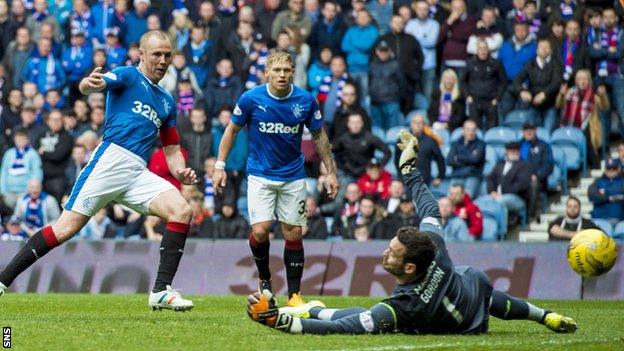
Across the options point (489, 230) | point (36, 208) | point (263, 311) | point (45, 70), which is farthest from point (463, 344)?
point (45, 70)

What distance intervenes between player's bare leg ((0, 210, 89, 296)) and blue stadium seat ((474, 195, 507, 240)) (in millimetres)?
10793

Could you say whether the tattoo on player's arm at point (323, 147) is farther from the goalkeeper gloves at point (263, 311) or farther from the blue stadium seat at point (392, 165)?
the blue stadium seat at point (392, 165)

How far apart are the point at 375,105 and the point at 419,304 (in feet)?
48.5

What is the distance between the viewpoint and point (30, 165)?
2564cm

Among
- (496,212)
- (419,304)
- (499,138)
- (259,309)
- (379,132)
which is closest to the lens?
(259,309)

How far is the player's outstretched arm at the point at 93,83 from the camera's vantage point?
41.9 feet

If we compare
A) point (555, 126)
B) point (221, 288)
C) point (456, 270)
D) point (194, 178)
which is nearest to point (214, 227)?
point (221, 288)

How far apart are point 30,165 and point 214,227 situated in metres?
4.18

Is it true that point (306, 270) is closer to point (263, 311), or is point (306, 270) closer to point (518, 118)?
point (518, 118)

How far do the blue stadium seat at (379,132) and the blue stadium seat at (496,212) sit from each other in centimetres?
299

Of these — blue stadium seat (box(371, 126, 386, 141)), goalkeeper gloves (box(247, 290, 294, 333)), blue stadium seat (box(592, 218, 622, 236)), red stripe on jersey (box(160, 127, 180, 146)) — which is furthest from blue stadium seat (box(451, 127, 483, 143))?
goalkeeper gloves (box(247, 290, 294, 333))

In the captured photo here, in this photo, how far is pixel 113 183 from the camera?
1344 centimetres

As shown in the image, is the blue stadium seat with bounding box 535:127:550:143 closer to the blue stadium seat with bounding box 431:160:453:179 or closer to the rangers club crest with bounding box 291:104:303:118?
the blue stadium seat with bounding box 431:160:453:179

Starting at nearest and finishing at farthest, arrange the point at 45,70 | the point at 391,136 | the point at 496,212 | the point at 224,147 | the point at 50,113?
the point at 224,147
the point at 496,212
the point at 391,136
the point at 50,113
the point at 45,70
